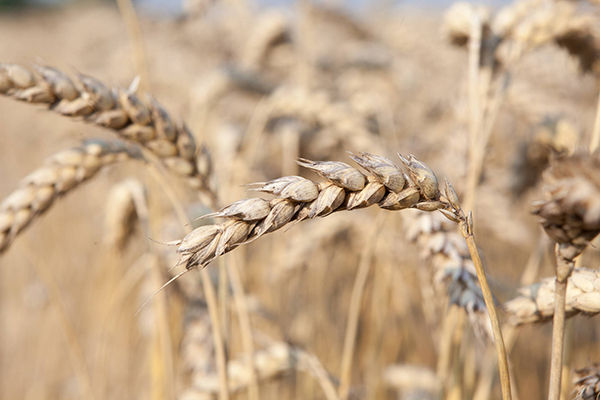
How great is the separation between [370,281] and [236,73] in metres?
0.85

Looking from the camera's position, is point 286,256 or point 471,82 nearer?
point 471,82

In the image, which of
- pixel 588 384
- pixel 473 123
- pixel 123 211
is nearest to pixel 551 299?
pixel 588 384

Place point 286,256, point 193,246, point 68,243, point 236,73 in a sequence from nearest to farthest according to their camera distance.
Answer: point 193,246
point 286,256
point 236,73
point 68,243

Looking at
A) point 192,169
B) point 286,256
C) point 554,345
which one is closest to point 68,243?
point 286,256

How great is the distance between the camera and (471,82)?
2.85ft

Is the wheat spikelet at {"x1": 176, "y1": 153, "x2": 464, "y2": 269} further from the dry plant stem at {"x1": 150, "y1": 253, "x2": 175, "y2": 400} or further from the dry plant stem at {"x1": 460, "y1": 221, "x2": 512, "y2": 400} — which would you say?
the dry plant stem at {"x1": 150, "y1": 253, "x2": 175, "y2": 400}

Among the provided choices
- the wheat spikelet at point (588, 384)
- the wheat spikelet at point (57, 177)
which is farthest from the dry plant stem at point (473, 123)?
the wheat spikelet at point (57, 177)

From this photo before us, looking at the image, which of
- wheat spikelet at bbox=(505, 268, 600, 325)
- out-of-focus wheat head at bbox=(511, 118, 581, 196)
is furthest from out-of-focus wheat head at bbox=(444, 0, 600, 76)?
wheat spikelet at bbox=(505, 268, 600, 325)

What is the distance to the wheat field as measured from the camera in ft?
1.37

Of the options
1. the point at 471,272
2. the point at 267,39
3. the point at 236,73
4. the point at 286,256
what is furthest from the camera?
the point at 267,39

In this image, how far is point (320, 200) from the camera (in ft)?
1.31

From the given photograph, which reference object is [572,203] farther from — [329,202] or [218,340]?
[218,340]

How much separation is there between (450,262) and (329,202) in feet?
1.13

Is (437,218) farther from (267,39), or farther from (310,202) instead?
(267,39)
